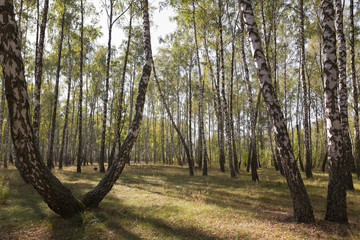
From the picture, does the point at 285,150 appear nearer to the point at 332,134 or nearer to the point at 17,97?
the point at 332,134

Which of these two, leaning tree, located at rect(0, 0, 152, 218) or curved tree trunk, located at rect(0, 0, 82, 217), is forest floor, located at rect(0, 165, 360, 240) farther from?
curved tree trunk, located at rect(0, 0, 82, 217)

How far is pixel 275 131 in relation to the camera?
18.8ft

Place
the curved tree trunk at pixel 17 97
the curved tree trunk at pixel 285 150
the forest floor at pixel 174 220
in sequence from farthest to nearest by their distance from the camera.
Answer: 1. the curved tree trunk at pixel 285 150
2. the forest floor at pixel 174 220
3. the curved tree trunk at pixel 17 97

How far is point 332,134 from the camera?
5.68 metres

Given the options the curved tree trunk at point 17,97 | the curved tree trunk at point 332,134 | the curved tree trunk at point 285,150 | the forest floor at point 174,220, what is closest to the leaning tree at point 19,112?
the curved tree trunk at point 17,97

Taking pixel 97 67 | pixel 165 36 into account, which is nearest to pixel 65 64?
pixel 97 67

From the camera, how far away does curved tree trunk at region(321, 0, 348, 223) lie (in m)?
5.47

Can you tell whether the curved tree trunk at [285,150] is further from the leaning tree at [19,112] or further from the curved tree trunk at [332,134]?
the leaning tree at [19,112]

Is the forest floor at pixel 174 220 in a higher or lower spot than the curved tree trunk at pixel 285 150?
lower

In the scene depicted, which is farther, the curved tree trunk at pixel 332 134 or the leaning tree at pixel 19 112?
the curved tree trunk at pixel 332 134

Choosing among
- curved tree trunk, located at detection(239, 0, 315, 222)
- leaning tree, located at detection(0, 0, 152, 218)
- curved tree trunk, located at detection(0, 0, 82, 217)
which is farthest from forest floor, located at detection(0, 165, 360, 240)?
curved tree trunk, located at detection(0, 0, 82, 217)

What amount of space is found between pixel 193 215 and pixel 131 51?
81.6 ft

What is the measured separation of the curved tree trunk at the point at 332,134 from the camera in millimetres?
5473

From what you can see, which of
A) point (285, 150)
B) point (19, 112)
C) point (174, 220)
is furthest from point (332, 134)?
point (19, 112)
